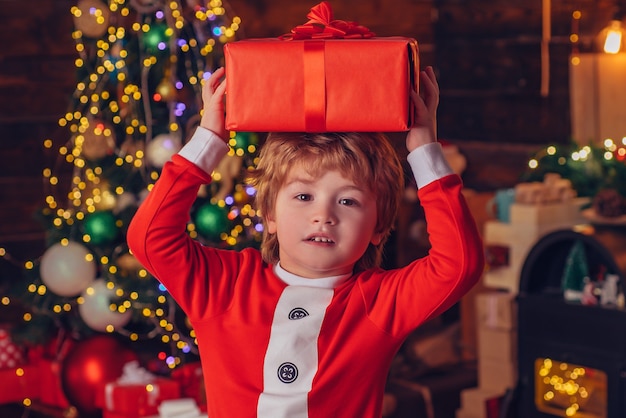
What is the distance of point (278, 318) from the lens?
1605 mm

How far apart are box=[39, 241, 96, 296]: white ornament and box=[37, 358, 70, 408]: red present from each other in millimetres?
354

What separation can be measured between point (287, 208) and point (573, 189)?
2.21m

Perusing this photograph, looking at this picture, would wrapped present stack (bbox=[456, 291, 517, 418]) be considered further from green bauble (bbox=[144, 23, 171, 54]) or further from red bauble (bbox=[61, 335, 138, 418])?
green bauble (bbox=[144, 23, 171, 54])

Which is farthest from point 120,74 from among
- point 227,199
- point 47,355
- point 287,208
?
point 287,208

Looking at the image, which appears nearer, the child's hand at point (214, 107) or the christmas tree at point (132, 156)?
the child's hand at point (214, 107)

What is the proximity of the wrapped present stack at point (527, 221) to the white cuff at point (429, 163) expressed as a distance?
6.51 feet

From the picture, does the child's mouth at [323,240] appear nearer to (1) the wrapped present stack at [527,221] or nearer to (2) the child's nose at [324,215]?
(2) the child's nose at [324,215]

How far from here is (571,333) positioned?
10.7 feet

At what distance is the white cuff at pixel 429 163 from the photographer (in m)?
1.54

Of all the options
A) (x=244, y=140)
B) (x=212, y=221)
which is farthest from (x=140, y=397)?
(x=244, y=140)

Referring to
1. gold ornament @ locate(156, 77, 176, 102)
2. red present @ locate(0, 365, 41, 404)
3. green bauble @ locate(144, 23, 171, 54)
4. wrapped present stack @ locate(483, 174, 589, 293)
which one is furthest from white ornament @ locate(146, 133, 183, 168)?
wrapped present stack @ locate(483, 174, 589, 293)

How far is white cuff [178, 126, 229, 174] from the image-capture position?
5.21 ft

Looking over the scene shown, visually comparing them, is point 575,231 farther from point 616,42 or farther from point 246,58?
point 246,58

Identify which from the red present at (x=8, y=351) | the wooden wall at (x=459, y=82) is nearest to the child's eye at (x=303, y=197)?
the red present at (x=8, y=351)
